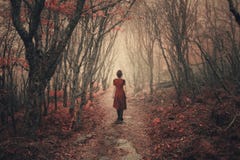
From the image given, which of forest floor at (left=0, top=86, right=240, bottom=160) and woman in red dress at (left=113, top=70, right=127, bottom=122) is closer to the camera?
forest floor at (left=0, top=86, right=240, bottom=160)

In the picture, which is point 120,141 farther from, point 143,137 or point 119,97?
point 119,97

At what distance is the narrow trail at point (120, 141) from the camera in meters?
6.09

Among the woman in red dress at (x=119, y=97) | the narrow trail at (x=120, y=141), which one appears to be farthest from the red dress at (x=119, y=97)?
the narrow trail at (x=120, y=141)

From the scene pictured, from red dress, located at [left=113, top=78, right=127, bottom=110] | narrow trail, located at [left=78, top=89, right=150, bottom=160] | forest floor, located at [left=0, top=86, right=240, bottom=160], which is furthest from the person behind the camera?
red dress, located at [left=113, top=78, right=127, bottom=110]

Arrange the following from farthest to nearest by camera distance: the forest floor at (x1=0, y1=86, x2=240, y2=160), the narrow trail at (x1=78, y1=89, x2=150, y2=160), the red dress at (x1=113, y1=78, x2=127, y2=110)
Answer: the red dress at (x1=113, y1=78, x2=127, y2=110), the narrow trail at (x1=78, y1=89, x2=150, y2=160), the forest floor at (x1=0, y1=86, x2=240, y2=160)

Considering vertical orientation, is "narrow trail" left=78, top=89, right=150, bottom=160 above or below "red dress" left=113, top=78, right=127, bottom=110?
below

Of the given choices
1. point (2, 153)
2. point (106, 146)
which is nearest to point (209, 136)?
point (106, 146)

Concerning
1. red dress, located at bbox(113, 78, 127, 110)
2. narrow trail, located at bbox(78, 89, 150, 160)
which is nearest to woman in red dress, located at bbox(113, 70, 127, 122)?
red dress, located at bbox(113, 78, 127, 110)

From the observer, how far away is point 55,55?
6.19 m

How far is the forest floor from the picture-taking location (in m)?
5.12

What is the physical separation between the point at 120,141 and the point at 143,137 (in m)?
0.97

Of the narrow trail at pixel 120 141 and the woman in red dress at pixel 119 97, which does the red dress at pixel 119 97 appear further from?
the narrow trail at pixel 120 141

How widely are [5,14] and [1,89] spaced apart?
183 inches

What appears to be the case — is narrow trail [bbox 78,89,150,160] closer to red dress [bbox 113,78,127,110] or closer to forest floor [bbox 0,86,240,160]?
forest floor [bbox 0,86,240,160]
